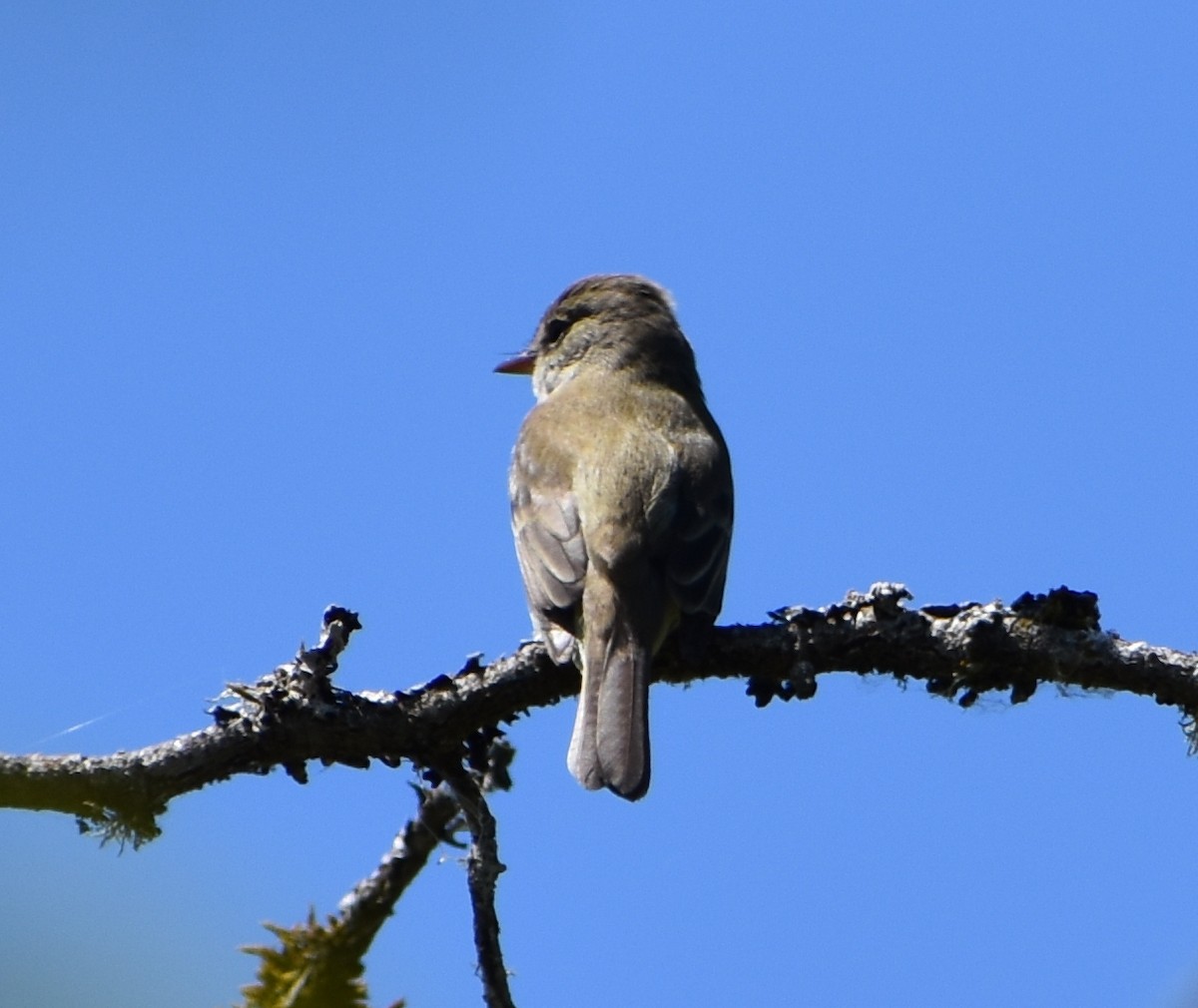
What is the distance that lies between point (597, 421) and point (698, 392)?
1361mm

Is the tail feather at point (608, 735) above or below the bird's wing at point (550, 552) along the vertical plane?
below

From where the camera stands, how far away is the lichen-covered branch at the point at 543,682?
3.57 metres

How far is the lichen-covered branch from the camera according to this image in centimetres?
357

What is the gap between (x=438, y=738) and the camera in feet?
13.1

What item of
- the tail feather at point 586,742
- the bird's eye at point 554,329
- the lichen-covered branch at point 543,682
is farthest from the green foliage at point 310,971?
the bird's eye at point 554,329

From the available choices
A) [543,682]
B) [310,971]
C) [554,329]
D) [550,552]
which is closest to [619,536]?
[550,552]

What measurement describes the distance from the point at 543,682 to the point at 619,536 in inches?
42.7

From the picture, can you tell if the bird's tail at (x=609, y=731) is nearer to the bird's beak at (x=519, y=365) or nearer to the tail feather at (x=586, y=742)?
the tail feather at (x=586, y=742)

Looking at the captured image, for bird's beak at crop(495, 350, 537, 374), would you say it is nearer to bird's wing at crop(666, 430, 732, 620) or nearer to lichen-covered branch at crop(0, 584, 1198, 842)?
bird's wing at crop(666, 430, 732, 620)

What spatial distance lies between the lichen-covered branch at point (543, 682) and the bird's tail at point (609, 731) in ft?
0.50

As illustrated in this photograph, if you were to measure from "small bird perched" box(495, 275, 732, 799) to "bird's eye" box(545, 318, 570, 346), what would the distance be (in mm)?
700

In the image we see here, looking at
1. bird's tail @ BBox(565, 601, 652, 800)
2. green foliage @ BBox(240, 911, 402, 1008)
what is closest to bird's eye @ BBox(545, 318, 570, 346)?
bird's tail @ BBox(565, 601, 652, 800)

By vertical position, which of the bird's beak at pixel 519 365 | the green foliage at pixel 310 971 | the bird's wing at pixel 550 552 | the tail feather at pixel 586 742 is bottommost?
the green foliage at pixel 310 971

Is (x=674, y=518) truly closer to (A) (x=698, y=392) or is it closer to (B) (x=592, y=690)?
(B) (x=592, y=690)
